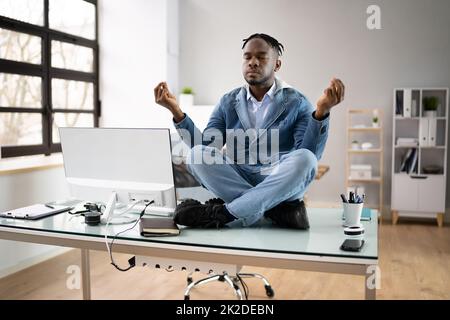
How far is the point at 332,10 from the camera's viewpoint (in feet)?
17.2

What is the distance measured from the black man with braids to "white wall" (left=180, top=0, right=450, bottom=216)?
338 cm

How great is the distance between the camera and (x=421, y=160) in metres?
5.18

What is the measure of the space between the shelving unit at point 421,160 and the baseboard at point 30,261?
3.31m

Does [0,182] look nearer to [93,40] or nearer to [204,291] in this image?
[204,291]

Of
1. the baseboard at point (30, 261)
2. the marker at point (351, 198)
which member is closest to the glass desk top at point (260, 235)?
the marker at point (351, 198)

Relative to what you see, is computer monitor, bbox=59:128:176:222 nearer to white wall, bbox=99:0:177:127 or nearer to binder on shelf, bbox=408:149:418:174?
white wall, bbox=99:0:177:127

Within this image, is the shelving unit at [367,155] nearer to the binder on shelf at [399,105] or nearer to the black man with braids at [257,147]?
the binder on shelf at [399,105]

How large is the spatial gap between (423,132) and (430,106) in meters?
0.29

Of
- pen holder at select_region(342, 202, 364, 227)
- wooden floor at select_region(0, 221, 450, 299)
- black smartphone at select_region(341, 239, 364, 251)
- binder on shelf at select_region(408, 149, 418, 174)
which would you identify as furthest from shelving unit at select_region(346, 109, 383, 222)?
black smartphone at select_region(341, 239, 364, 251)

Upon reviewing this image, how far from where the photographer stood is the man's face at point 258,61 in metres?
2.00

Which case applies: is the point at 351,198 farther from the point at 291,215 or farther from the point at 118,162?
the point at 118,162
